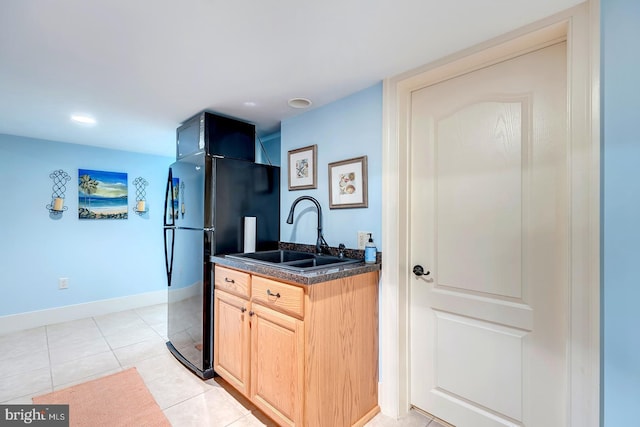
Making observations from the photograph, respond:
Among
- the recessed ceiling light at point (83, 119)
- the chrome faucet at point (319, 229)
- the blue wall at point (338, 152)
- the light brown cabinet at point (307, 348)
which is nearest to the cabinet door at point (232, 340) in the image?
the light brown cabinet at point (307, 348)

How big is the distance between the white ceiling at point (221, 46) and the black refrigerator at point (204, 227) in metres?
0.53

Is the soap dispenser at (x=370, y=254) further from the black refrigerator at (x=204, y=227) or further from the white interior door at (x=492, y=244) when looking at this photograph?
the black refrigerator at (x=204, y=227)

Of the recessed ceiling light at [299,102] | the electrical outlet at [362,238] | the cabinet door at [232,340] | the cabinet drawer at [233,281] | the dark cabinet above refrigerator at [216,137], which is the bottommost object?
the cabinet door at [232,340]

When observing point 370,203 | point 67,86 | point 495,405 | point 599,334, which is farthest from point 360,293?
point 67,86

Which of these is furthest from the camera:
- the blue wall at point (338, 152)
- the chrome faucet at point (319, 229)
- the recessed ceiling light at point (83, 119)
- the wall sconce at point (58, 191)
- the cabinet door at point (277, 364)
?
the wall sconce at point (58, 191)

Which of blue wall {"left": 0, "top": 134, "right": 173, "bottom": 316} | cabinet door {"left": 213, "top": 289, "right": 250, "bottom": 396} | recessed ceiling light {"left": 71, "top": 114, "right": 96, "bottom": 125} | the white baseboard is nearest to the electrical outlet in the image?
cabinet door {"left": 213, "top": 289, "right": 250, "bottom": 396}

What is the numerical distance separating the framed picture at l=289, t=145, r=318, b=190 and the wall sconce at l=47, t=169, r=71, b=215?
114 inches

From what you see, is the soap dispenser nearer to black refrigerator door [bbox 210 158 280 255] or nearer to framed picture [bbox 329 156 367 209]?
framed picture [bbox 329 156 367 209]

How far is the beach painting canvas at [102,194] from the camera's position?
348 centimetres

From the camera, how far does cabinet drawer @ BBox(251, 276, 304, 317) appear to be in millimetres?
1486

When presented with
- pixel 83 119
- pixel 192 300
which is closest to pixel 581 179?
pixel 192 300

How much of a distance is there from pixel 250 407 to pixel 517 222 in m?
1.95

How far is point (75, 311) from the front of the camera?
3424 mm

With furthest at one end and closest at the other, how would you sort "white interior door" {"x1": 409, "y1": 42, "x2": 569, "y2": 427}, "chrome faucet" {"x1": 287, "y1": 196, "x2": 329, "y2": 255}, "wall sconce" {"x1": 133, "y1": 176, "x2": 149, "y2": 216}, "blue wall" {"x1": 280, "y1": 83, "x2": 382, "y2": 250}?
"wall sconce" {"x1": 133, "y1": 176, "x2": 149, "y2": 216} < "chrome faucet" {"x1": 287, "y1": 196, "x2": 329, "y2": 255} < "blue wall" {"x1": 280, "y1": 83, "x2": 382, "y2": 250} < "white interior door" {"x1": 409, "y1": 42, "x2": 569, "y2": 427}
